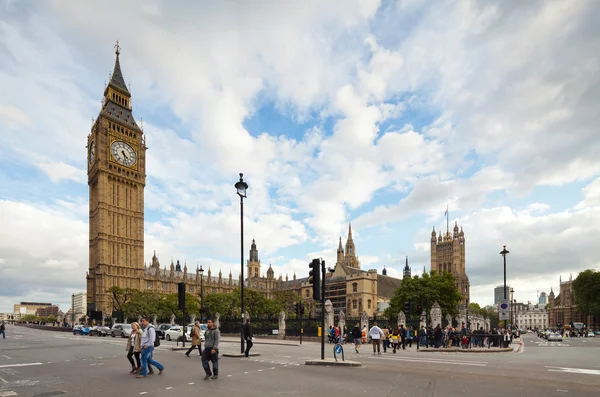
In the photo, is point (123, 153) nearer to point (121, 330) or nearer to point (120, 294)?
point (120, 294)

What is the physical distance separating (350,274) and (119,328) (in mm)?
72500

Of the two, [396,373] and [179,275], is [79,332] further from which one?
[179,275]

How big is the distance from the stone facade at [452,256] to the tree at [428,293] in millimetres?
81591

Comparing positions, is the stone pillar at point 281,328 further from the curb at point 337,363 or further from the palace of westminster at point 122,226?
the palace of westminster at point 122,226

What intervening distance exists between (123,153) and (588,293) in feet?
346

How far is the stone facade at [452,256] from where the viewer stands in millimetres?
141750

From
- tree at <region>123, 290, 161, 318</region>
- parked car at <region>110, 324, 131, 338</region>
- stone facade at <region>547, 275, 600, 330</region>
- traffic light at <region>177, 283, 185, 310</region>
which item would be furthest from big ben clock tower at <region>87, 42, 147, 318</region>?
stone facade at <region>547, 275, 600, 330</region>

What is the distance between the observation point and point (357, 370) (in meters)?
Result: 14.3

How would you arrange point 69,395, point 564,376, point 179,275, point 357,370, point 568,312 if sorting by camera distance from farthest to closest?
point 179,275 < point 568,312 < point 357,370 < point 564,376 < point 69,395

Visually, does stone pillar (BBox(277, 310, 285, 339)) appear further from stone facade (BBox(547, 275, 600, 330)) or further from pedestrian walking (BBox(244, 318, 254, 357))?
stone facade (BBox(547, 275, 600, 330))

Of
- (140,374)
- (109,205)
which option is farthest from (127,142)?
(140,374)

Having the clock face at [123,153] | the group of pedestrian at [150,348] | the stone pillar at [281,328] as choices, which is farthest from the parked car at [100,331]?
the clock face at [123,153]

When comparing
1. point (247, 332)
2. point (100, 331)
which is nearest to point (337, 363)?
point (247, 332)

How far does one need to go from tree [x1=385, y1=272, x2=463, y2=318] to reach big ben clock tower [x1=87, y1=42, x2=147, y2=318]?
200 ft
